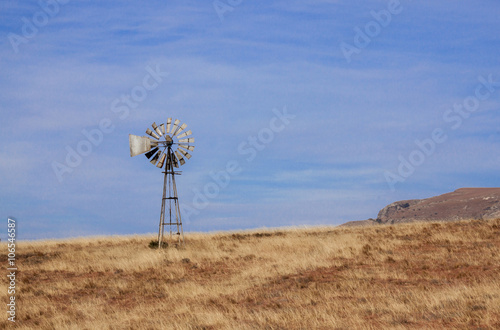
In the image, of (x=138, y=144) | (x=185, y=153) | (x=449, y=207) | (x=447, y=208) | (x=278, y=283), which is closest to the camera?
(x=278, y=283)

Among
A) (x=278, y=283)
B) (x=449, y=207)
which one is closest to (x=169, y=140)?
(x=278, y=283)

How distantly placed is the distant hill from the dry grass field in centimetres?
4063

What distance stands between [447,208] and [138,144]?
61.9 metres

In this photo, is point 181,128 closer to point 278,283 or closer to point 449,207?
point 278,283

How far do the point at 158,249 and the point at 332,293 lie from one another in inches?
552

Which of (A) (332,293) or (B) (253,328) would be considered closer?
(B) (253,328)

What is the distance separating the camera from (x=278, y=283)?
19469mm

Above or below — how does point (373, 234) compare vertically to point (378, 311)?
above

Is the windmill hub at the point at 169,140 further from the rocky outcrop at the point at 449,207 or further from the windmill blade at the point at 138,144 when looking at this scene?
the rocky outcrop at the point at 449,207

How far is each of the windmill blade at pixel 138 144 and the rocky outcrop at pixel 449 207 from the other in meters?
46.9

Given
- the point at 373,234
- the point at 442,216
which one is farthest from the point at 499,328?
the point at 442,216

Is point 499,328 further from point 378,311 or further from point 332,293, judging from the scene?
point 332,293

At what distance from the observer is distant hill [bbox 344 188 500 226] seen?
239 feet

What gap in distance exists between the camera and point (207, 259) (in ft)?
83.5
